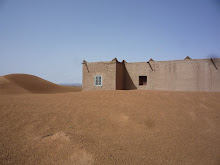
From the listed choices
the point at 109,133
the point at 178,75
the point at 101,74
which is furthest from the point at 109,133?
the point at 178,75

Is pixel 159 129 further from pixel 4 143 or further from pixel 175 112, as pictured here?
pixel 4 143

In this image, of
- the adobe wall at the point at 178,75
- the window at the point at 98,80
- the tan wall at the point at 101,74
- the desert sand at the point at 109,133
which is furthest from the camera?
the window at the point at 98,80

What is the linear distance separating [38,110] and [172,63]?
12702 mm

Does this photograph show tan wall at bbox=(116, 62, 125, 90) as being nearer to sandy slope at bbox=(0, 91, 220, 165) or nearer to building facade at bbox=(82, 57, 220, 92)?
building facade at bbox=(82, 57, 220, 92)

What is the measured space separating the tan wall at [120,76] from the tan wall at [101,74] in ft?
1.36

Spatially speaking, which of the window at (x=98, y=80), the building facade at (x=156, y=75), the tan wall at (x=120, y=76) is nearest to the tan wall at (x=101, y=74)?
the building facade at (x=156, y=75)

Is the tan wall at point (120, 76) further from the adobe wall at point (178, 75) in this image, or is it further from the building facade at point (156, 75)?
the adobe wall at point (178, 75)

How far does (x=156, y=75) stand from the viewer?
1516 cm

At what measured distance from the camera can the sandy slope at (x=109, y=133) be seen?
3.28 m

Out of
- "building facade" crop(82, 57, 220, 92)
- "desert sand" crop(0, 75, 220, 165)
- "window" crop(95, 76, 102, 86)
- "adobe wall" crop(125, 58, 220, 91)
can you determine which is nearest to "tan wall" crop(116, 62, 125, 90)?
"building facade" crop(82, 57, 220, 92)

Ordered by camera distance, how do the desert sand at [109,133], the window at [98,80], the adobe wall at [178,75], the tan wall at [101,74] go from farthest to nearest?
the window at [98,80], the tan wall at [101,74], the adobe wall at [178,75], the desert sand at [109,133]

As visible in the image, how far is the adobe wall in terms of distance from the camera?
13.4 metres

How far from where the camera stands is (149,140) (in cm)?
408

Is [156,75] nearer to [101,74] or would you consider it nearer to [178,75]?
[178,75]
